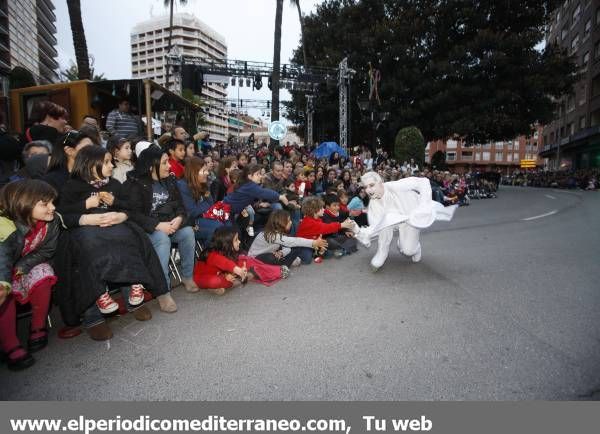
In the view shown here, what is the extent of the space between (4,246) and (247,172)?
3427 mm

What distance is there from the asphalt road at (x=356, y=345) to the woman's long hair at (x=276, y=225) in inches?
28.1

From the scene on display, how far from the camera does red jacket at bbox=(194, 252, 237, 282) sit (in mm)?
4066

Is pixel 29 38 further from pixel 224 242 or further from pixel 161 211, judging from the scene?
pixel 224 242

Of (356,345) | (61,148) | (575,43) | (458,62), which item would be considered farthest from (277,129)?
(575,43)

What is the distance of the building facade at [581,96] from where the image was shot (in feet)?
118

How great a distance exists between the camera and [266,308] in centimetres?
366

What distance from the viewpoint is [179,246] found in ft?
13.7

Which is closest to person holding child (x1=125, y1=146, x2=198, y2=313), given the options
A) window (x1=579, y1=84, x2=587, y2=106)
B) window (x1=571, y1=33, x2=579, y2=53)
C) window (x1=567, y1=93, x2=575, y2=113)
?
window (x1=579, y1=84, x2=587, y2=106)

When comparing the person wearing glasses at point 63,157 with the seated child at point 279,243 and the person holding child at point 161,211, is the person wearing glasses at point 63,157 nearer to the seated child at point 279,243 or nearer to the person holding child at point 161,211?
the person holding child at point 161,211

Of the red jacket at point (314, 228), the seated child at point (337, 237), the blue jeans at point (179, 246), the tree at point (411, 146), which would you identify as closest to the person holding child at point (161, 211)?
the blue jeans at point (179, 246)

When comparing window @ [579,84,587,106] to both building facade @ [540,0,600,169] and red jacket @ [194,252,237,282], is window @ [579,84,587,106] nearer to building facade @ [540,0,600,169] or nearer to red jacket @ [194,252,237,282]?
building facade @ [540,0,600,169]

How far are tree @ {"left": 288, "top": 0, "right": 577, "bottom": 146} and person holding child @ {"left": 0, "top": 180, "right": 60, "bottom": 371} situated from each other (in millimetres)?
24384

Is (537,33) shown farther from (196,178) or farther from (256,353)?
(256,353)

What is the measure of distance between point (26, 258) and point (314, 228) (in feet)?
11.8
